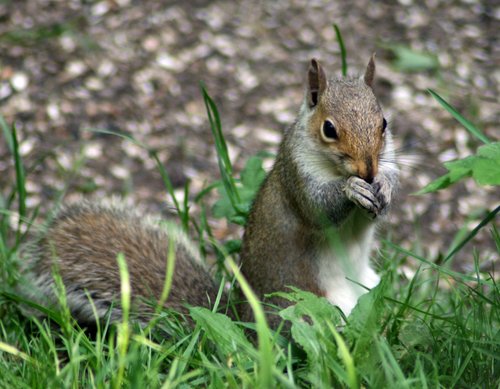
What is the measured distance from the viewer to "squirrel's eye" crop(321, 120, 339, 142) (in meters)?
2.23

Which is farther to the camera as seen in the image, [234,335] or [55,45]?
[55,45]

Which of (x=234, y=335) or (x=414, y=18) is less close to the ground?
(x=234, y=335)

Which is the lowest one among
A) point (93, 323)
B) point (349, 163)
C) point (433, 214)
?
point (433, 214)

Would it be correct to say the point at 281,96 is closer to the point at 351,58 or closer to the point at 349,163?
the point at 351,58

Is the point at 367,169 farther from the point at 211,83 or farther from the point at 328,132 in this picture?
the point at 211,83

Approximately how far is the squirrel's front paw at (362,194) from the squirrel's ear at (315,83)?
30cm

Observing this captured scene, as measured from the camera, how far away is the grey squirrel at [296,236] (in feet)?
7.39

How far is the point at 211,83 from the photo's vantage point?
4586 mm

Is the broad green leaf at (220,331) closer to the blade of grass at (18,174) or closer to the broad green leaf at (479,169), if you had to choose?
the broad green leaf at (479,169)

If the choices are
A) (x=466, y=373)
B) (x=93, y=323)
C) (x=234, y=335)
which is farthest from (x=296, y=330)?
(x=93, y=323)

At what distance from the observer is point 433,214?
4082mm

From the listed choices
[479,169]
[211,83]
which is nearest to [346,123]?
[479,169]

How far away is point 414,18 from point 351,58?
0.60 m

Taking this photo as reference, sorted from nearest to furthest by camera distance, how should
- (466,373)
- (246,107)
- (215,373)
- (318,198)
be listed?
(215,373)
(466,373)
(318,198)
(246,107)
